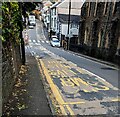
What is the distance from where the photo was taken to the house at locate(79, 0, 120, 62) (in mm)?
21383

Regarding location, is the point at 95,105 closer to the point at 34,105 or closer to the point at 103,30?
the point at 34,105

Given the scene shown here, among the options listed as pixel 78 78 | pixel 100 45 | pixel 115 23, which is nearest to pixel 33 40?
pixel 100 45

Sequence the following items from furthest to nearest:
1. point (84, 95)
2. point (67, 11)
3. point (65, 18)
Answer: point (67, 11), point (65, 18), point (84, 95)

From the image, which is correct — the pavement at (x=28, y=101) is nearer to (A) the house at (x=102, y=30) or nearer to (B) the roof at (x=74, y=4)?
(A) the house at (x=102, y=30)

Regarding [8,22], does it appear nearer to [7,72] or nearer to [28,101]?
[7,72]

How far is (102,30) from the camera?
2564cm

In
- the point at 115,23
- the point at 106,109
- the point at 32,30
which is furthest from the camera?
the point at 32,30

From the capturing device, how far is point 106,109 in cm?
712

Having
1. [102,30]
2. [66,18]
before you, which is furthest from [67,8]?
[102,30]

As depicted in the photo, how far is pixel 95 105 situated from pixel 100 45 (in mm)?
18874

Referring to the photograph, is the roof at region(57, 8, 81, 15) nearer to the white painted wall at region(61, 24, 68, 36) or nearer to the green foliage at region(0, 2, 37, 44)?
the white painted wall at region(61, 24, 68, 36)

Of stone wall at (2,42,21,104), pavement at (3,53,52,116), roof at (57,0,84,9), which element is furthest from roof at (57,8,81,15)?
stone wall at (2,42,21,104)

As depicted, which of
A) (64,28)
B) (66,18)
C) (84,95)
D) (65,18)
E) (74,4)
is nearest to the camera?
(84,95)

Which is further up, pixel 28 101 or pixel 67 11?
Answer: pixel 67 11
